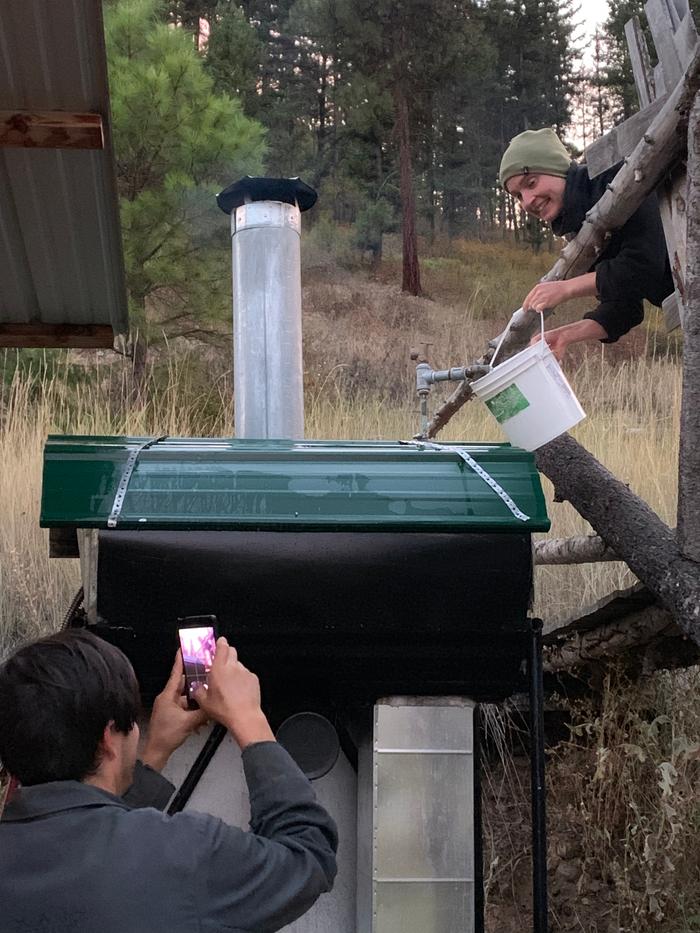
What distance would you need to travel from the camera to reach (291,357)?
371cm

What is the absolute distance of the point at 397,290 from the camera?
2042 cm

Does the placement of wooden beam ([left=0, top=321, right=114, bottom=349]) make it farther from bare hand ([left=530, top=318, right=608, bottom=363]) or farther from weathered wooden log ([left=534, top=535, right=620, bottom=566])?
weathered wooden log ([left=534, top=535, right=620, bottom=566])

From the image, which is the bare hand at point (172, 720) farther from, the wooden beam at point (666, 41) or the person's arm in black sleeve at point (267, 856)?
the wooden beam at point (666, 41)

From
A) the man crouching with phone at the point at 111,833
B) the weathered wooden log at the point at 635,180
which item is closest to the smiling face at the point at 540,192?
the weathered wooden log at the point at 635,180

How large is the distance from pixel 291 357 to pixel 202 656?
5.98 feet

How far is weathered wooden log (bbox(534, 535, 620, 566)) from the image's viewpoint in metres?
3.58

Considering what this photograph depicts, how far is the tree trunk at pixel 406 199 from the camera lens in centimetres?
1877

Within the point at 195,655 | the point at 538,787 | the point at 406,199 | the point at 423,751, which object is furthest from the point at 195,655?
the point at 406,199

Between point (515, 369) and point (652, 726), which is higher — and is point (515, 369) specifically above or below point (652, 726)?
above

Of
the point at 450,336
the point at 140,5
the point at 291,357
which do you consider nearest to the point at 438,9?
the point at 450,336

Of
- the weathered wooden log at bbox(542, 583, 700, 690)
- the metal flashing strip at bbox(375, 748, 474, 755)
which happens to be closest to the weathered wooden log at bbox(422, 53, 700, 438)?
the weathered wooden log at bbox(542, 583, 700, 690)

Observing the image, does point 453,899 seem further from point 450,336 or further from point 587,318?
point 450,336

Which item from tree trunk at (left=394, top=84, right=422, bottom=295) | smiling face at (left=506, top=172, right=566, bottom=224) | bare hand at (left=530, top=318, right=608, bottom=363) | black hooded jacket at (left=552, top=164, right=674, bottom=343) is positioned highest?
tree trunk at (left=394, top=84, right=422, bottom=295)

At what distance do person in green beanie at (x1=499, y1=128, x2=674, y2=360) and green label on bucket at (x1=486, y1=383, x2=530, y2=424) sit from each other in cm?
53
